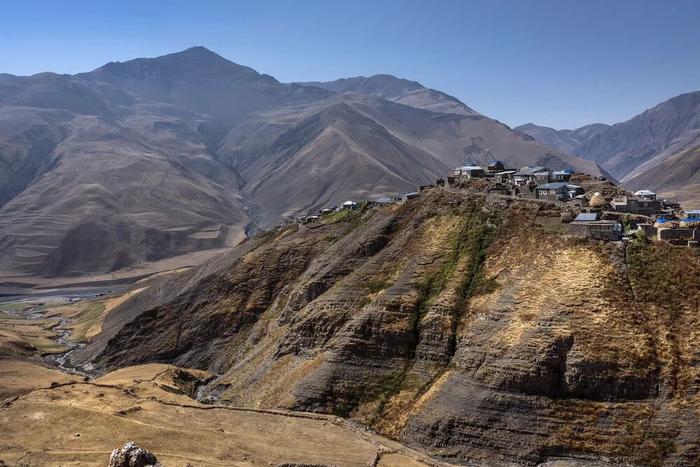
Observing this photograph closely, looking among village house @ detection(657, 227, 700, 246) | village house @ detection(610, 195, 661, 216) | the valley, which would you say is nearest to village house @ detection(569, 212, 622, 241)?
the valley

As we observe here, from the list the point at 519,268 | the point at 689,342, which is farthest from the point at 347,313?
the point at 689,342

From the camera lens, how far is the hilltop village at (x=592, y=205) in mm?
54219

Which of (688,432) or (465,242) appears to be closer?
(688,432)

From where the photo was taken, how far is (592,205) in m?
64.6

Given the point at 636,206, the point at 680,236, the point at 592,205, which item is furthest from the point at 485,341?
the point at 636,206

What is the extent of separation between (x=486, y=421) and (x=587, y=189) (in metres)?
44.5

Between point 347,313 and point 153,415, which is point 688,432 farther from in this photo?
point 153,415

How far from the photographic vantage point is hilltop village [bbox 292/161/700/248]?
5422 centimetres

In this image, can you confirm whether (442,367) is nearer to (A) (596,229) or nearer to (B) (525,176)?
(A) (596,229)

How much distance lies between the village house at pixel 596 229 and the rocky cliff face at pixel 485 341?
4.52 ft

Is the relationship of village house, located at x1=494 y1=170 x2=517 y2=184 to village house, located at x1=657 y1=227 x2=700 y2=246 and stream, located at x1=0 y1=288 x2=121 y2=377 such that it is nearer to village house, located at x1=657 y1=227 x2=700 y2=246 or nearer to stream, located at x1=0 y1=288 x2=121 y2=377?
village house, located at x1=657 y1=227 x2=700 y2=246

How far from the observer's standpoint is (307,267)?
82.8 metres

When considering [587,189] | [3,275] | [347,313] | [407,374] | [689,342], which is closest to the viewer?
[689,342]

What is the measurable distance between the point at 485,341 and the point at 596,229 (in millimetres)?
14241
